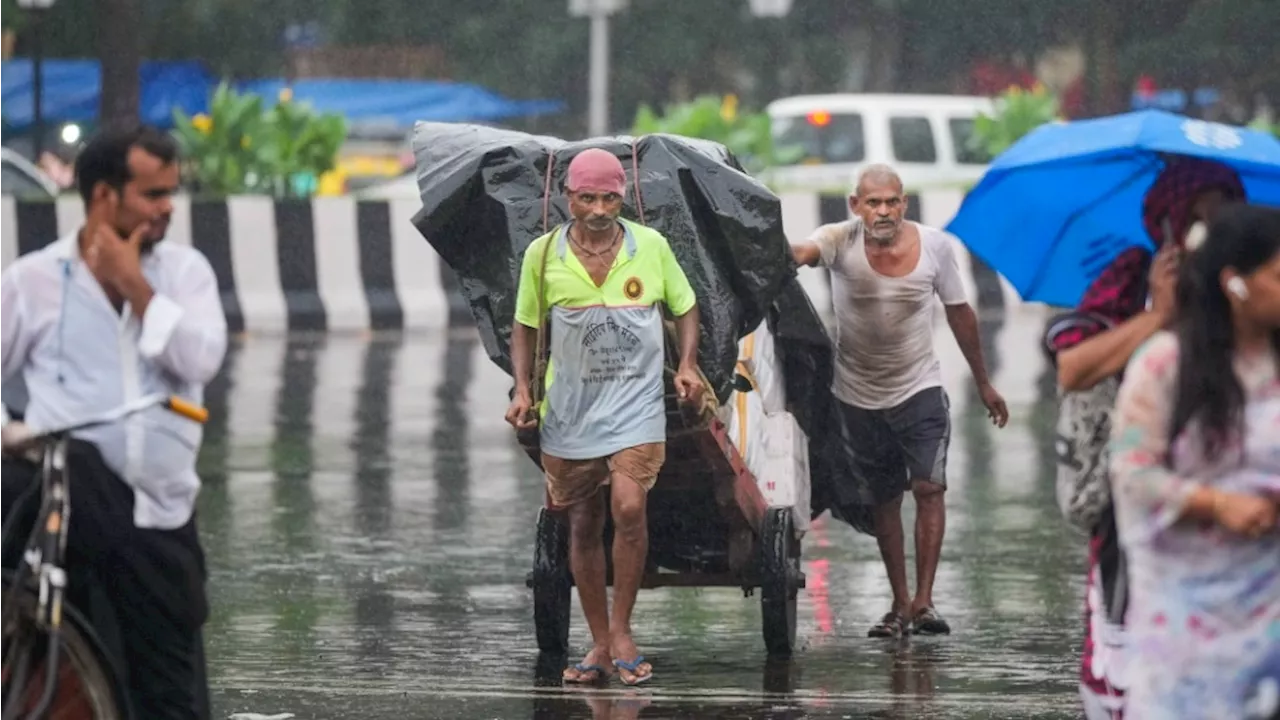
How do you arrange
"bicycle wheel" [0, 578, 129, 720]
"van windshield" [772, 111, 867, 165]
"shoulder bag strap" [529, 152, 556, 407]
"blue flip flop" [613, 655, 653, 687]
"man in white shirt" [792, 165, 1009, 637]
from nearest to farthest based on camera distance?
"bicycle wheel" [0, 578, 129, 720], "shoulder bag strap" [529, 152, 556, 407], "blue flip flop" [613, 655, 653, 687], "man in white shirt" [792, 165, 1009, 637], "van windshield" [772, 111, 867, 165]

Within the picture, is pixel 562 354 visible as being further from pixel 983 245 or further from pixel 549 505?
pixel 983 245

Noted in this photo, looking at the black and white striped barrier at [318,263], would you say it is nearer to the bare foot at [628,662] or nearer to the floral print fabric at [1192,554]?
the bare foot at [628,662]

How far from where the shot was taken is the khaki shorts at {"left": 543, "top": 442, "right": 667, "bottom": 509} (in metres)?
8.25

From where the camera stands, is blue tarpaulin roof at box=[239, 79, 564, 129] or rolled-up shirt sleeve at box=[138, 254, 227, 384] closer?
rolled-up shirt sleeve at box=[138, 254, 227, 384]

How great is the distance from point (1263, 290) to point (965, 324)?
4598 mm

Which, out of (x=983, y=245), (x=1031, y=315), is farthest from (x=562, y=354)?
(x=1031, y=315)

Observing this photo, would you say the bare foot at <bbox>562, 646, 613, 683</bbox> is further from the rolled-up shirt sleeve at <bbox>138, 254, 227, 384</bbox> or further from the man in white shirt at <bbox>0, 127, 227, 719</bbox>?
the rolled-up shirt sleeve at <bbox>138, 254, 227, 384</bbox>

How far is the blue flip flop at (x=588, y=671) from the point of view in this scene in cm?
844

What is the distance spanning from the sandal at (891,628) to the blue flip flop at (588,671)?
1.29 m

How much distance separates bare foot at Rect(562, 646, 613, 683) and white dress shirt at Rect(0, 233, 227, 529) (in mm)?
2664

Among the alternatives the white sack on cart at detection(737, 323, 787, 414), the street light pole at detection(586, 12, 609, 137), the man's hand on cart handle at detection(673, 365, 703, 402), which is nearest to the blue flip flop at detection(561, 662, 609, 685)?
the man's hand on cart handle at detection(673, 365, 703, 402)

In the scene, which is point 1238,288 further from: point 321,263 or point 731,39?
point 731,39

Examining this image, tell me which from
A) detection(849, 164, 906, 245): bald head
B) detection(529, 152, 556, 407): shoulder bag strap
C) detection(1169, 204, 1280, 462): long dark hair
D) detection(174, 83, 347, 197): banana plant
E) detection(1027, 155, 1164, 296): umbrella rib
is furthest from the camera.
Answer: detection(174, 83, 347, 197): banana plant

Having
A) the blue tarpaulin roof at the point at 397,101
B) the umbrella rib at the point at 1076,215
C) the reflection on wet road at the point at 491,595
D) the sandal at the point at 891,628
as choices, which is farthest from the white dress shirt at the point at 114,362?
the blue tarpaulin roof at the point at 397,101
